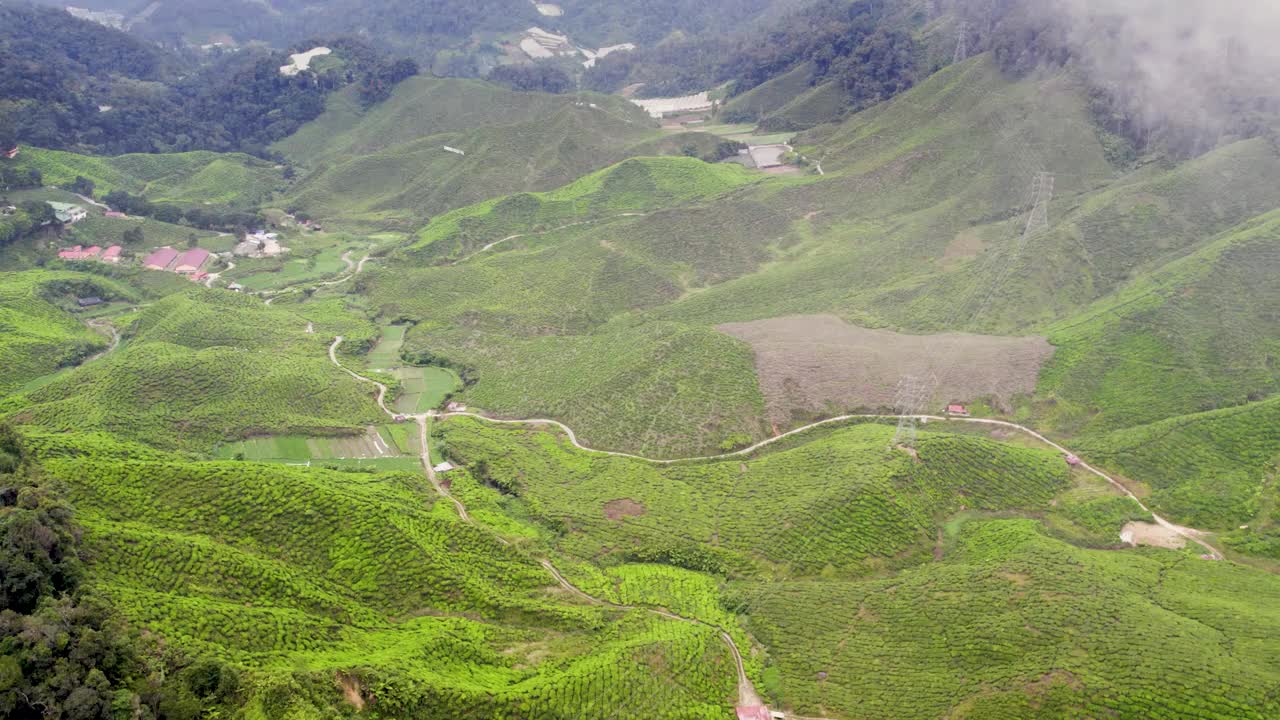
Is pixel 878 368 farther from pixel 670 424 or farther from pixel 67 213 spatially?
pixel 67 213

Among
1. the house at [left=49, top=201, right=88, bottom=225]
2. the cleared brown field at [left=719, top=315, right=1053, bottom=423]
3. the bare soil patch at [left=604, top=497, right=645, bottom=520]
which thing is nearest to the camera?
the bare soil patch at [left=604, top=497, right=645, bottom=520]

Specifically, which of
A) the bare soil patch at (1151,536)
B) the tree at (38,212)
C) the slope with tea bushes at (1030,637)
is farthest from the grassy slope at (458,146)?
the bare soil patch at (1151,536)

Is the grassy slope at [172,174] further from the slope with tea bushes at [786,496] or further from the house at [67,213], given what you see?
the slope with tea bushes at [786,496]

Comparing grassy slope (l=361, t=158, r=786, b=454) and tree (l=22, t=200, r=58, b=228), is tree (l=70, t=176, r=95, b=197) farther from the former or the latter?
grassy slope (l=361, t=158, r=786, b=454)

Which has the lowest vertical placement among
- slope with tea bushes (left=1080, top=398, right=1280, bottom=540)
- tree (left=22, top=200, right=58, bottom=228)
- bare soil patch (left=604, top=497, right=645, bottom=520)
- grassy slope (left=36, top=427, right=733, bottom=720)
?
tree (left=22, top=200, right=58, bottom=228)

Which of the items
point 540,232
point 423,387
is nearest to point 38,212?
point 540,232

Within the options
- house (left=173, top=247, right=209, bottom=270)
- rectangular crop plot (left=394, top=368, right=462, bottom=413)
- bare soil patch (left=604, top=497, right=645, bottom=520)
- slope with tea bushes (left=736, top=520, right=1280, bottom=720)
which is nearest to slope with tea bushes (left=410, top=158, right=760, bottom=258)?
house (left=173, top=247, right=209, bottom=270)
